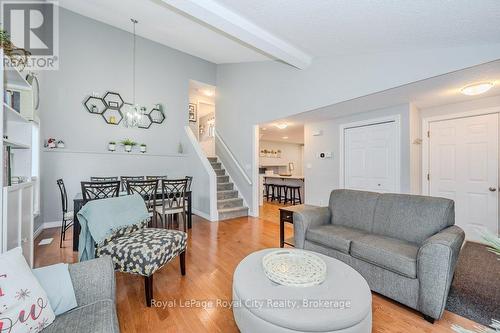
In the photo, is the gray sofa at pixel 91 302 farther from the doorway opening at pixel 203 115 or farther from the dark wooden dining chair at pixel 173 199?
the doorway opening at pixel 203 115

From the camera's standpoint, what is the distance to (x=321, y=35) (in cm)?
285

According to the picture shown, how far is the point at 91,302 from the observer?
1239 millimetres

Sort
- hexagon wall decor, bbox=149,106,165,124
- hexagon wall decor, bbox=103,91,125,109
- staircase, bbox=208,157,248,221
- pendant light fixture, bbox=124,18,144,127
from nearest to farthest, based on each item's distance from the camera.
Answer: pendant light fixture, bbox=124,18,144,127, staircase, bbox=208,157,248,221, hexagon wall decor, bbox=103,91,125,109, hexagon wall decor, bbox=149,106,165,124

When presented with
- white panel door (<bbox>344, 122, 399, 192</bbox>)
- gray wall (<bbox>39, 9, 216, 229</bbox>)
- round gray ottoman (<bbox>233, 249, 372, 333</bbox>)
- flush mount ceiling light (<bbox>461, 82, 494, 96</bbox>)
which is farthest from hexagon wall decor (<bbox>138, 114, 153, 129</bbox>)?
flush mount ceiling light (<bbox>461, 82, 494, 96</bbox>)

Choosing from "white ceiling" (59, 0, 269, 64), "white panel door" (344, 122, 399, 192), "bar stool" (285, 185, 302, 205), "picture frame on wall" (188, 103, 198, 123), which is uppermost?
"white ceiling" (59, 0, 269, 64)

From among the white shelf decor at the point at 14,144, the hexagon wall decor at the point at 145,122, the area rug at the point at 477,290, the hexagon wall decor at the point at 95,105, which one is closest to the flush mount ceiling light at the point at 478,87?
the area rug at the point at 477,290

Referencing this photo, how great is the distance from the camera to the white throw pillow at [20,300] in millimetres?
919

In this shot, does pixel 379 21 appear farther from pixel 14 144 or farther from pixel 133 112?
pixel 133 112

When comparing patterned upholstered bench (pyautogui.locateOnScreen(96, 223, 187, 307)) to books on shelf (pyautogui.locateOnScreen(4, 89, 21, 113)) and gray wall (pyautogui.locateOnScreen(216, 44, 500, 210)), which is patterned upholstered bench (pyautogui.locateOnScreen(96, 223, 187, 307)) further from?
gray wall (pyautogui.locateOnScreen(216, 44, 500, 210))

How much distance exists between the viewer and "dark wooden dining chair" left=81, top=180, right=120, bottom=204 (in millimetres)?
3027

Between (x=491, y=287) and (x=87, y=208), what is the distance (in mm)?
3862

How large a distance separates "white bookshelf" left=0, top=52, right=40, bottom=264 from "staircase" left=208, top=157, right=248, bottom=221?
10.3 feet

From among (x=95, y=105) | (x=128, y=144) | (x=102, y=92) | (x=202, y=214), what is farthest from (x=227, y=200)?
(x=102, y=92)

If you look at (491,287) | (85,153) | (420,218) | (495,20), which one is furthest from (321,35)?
(85,153)
